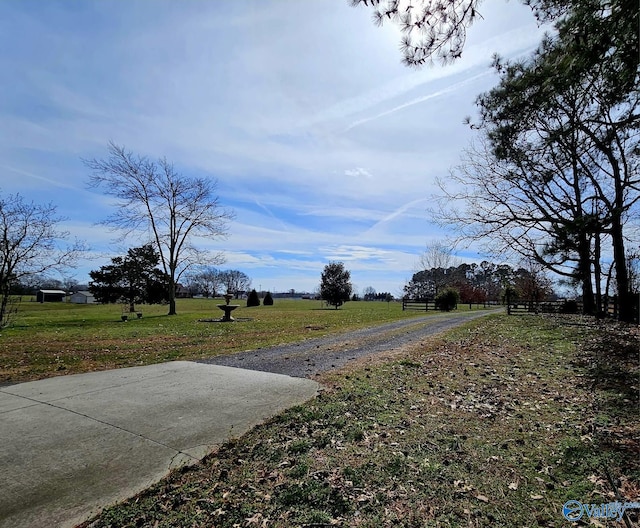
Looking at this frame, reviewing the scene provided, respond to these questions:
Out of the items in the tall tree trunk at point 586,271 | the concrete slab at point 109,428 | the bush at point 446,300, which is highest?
the tall tree trunk at point 586,271

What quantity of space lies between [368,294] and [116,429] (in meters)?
92.2

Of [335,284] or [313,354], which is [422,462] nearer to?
[313,354]

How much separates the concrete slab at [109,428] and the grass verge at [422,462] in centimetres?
29

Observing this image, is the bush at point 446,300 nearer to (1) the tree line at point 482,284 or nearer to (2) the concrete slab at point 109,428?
(1) the tree line at point 482,284

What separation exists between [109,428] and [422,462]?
132 inches

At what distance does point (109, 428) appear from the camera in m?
3.82

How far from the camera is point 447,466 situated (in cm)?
311

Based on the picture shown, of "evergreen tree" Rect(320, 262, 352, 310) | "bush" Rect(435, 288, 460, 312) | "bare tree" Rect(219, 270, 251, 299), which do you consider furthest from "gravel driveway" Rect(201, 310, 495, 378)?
"bare tree" Rect(219, 270, 251, 299)

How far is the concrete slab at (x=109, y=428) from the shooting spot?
266 centimetres

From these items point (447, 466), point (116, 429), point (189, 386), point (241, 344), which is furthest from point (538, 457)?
point (241, 344)

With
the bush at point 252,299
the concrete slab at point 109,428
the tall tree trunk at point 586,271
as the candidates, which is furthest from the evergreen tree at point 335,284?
the concrete slab at point 109,428

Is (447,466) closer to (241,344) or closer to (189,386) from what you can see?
(189,386)

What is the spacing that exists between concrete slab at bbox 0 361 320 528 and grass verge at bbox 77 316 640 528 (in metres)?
0.29

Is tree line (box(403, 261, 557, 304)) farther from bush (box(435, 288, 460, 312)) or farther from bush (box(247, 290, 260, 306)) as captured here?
bush (box(247, 290, 260, 306))
